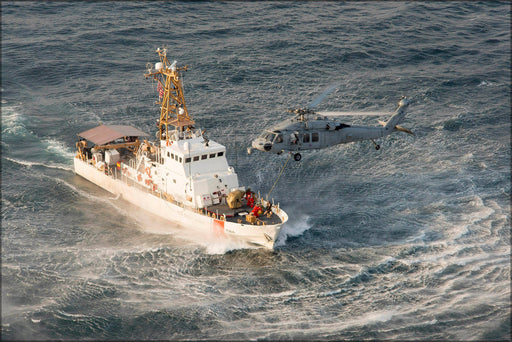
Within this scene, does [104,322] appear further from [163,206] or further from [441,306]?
[441,306]

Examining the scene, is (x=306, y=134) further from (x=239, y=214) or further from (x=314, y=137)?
(x=239, y=214)

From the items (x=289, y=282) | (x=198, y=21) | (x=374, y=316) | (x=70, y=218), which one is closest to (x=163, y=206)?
(x=70, y=218)

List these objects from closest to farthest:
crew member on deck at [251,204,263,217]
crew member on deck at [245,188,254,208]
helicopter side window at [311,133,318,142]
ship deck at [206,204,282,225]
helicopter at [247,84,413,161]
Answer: helicopter at [247,84,413,161]
ship deck at [206,204,282,225]
helicopter side window at [311,133,318,142]
crew member on deck at [251,204,263,217]
crew member on deck at [245,188,254,208]

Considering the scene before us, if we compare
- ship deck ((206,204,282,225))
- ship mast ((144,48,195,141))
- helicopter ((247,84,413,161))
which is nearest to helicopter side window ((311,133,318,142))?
helicopter ((247,84,413,161))

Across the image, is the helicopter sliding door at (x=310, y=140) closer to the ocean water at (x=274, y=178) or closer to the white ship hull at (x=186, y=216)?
the white ship hull at (x=186, y=216)

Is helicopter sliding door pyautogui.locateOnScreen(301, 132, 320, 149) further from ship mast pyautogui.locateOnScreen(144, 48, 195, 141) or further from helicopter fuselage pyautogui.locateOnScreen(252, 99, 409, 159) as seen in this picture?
ship mast pyautogui.locateOnScreen(144, 48, 195, 141)

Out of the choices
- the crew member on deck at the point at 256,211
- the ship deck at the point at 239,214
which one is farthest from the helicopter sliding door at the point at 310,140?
the ship deck at the point at 239,214

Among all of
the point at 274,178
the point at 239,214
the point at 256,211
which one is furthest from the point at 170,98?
the point at 256,211

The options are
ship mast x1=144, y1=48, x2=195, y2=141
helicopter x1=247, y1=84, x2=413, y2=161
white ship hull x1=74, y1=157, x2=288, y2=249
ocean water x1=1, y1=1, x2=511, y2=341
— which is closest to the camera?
ocean water x1=1, y1=1, x2=511, y2=341
